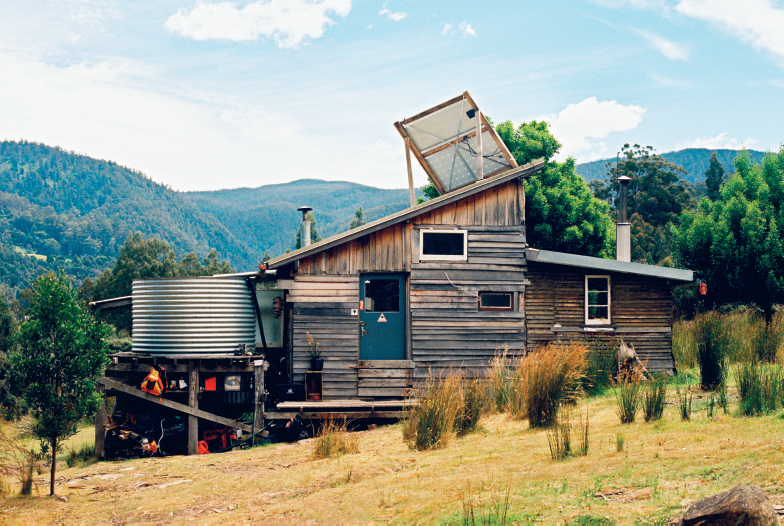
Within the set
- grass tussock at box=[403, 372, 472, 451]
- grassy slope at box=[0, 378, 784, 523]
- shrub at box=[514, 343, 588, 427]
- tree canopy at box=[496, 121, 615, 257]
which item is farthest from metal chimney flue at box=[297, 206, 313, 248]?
Result: tree canopy at box=[496, 121, 615, 257]

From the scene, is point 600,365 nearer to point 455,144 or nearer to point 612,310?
point 612,310

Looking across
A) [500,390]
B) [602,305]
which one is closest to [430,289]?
[500,390]

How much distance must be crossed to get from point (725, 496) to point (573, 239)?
26814mm

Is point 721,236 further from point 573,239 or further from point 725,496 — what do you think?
point 725,496

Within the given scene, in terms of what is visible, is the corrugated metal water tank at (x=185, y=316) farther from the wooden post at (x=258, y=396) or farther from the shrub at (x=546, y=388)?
the shrub at (x=546, y=388)

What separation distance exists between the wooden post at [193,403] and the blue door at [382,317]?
3573 mm

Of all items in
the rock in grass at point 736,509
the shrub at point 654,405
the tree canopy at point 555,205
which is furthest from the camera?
the tree canopy at point 555,205

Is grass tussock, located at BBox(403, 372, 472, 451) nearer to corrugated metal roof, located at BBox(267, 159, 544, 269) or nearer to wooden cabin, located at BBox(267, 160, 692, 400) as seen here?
wooden cabin, located at BBox(267, 160, 692, 400)

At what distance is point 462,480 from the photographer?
692cm

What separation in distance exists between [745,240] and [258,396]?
17.3 m

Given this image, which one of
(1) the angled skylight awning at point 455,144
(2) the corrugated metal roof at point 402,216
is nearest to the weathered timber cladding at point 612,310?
(2) the corrugated metal roof at point 402,216

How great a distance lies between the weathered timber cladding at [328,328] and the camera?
13.9 metres

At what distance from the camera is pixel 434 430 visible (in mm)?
9219

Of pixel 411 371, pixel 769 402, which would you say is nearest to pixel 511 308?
pixel 411 371
